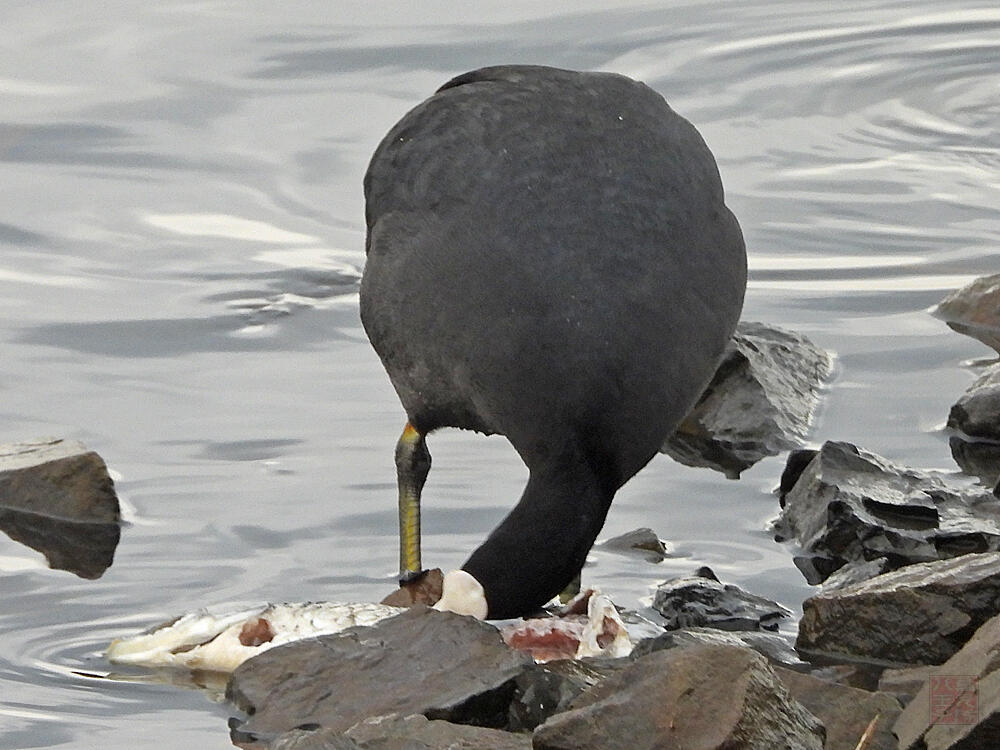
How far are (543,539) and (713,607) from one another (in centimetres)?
80

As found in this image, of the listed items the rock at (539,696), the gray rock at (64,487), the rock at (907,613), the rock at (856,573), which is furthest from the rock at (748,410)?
the rock at (539,696)

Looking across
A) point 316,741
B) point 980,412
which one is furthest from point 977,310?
point 316,741

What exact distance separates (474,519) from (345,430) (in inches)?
37.3

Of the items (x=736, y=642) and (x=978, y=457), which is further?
(x=978, y=457)

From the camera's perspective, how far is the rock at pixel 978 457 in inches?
288

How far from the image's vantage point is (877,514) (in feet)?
21.7

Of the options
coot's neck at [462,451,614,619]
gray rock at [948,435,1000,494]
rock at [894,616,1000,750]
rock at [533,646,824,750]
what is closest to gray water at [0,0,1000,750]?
gray rock at [948,435,1000,494]

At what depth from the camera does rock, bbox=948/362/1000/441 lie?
7461 mm

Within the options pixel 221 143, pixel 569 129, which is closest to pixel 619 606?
pixel 569 129

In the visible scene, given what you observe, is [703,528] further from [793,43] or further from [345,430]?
[793,43]

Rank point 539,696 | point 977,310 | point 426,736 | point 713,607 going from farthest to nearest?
1. point 977,310
2. point 713,607
3. point 539,696
4. point 426,736

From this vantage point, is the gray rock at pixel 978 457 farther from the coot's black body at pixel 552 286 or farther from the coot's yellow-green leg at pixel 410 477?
the coot's yellow-green leg at pixel 410 477

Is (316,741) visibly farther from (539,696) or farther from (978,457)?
(978,457)

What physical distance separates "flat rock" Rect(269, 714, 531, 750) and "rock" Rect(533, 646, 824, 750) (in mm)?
135
